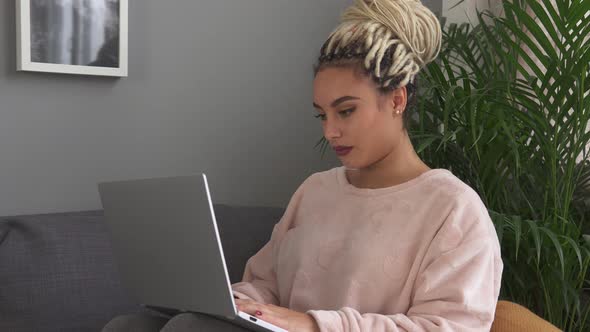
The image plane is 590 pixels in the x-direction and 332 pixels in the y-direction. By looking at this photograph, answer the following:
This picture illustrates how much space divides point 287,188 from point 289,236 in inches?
30.5

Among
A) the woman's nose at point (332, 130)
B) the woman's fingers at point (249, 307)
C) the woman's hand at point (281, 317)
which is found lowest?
the woman's hand at point (281, 317)

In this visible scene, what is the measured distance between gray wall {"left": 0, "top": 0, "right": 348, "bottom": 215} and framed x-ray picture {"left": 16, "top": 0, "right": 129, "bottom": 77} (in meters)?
0.05

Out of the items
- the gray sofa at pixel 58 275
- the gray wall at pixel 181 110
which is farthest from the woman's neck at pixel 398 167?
the gray wall at pixel 181 110

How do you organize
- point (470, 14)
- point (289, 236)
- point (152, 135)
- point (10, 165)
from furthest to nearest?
point (470, 14) < point (152, 135) < point (10, 165) < point (289, 236)

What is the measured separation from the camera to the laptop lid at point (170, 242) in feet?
3.58

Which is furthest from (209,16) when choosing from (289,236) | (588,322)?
(588,322)

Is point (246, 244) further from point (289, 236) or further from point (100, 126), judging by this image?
point (100, 126)

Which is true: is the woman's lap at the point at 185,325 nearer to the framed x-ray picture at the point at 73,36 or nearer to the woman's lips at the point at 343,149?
the woman's lips at the point at 343,149

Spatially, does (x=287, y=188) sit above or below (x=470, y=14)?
below

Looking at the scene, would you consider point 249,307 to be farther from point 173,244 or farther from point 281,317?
point 173,244

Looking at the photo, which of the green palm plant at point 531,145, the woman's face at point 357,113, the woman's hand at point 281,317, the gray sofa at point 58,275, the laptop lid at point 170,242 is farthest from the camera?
the green palm plant at point 531,145

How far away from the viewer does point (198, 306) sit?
116 centimetres

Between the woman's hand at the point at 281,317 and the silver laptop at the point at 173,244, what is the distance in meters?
0.05

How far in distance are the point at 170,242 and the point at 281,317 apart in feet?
0.70
